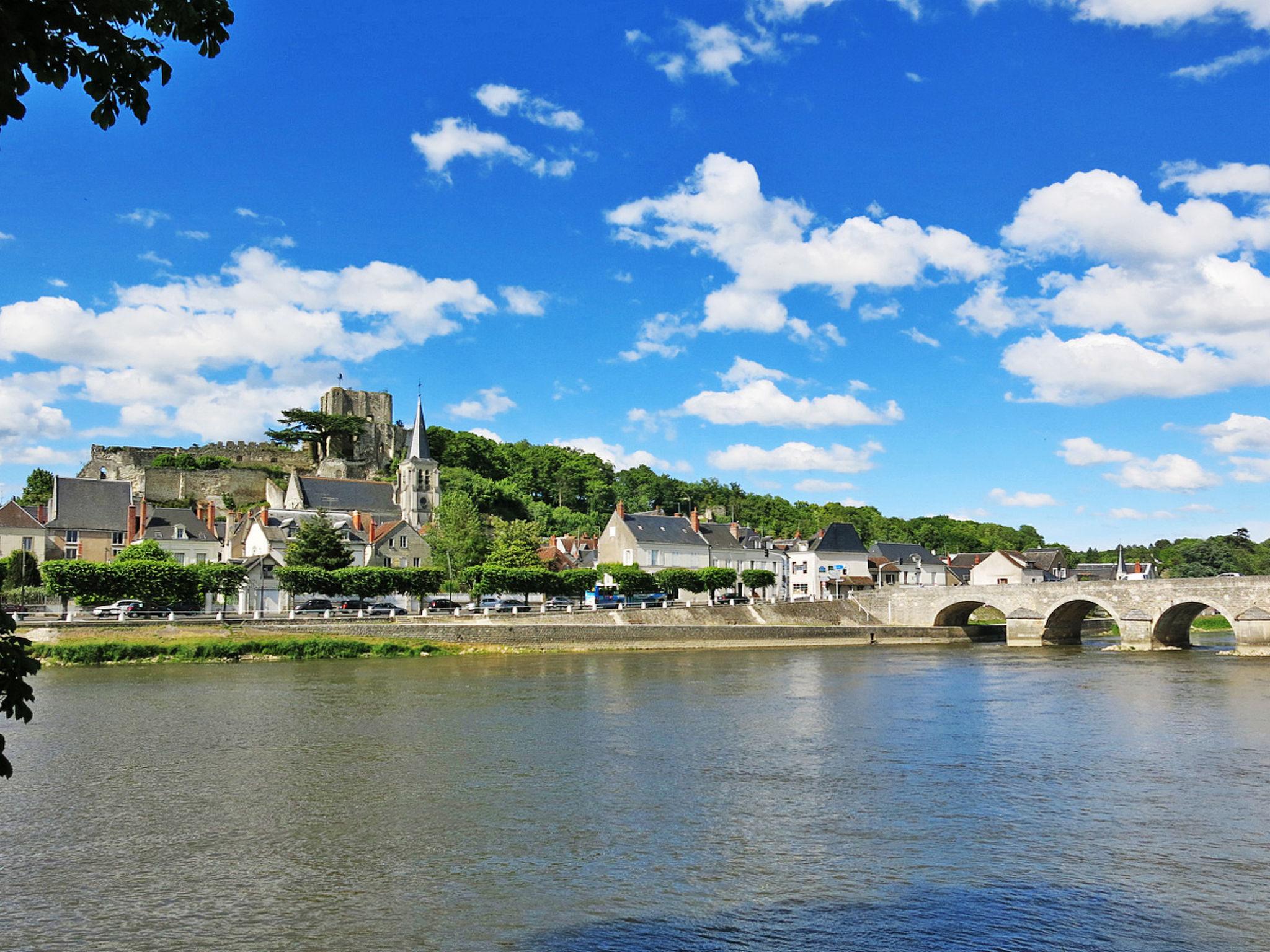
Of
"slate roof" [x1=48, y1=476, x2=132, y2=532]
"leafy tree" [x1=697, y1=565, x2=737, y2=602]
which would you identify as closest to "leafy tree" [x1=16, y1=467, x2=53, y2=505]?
"slate roof" [x1=48, y1=476, x2=132, y2=532]

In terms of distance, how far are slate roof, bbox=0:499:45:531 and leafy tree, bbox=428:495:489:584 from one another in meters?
24.3

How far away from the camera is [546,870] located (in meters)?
13.2

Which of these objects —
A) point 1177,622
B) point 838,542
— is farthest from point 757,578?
point 1177,622

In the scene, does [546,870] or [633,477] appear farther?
[633,477]

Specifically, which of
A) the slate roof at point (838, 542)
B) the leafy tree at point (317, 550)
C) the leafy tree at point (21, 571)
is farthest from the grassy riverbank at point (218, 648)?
the slate roof at point (838, 542)

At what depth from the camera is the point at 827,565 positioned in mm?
79000

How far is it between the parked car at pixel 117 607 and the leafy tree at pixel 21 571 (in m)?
11.6

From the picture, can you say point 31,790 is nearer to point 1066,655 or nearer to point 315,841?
point 315,841

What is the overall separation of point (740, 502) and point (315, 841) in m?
102

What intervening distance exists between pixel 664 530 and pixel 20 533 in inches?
1608

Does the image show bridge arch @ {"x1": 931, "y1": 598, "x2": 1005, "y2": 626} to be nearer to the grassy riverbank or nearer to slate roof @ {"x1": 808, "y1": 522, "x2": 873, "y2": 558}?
slate roof @ {"x1": 808, "y1": 522, "x2": 873, "y2": 558}

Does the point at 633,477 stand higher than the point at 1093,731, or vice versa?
the point at 633,477

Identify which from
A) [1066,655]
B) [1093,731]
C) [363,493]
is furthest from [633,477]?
[1093,731]

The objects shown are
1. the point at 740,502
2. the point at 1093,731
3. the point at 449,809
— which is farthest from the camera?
the point at 740,502
